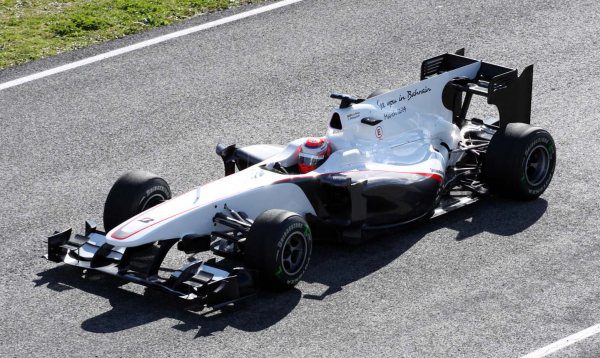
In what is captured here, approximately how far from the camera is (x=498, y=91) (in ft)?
45.0

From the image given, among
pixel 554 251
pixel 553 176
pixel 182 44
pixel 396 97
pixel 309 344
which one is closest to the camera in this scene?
pixel 309 344

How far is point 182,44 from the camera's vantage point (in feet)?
59.5

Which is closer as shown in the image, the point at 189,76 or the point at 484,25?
the point at 189,76

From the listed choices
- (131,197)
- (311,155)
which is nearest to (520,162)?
(311,155)

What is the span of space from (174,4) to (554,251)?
890 centimetres

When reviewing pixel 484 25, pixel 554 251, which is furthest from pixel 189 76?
pixel 554 251

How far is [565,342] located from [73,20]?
34.6 ft

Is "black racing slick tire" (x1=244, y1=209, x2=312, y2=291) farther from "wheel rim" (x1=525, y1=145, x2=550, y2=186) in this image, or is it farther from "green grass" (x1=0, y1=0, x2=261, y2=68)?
"green grass" (x1=0, y1=0, x2=261, y2=68)

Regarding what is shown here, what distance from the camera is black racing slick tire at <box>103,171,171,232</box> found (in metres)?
12.1

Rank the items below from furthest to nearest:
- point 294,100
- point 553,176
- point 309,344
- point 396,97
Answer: point 294,100 < point 553,176 < point 396,97 < point 309,344

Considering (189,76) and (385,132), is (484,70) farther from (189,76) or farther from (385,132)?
(189,76)

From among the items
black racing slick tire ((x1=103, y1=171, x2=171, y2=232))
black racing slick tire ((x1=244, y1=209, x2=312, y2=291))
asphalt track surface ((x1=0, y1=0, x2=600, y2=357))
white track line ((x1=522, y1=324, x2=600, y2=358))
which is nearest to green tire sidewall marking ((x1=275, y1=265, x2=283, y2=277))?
black racing slick tire ((x1=244, y1=209, x2=312, y2=291))

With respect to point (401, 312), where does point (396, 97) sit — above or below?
above

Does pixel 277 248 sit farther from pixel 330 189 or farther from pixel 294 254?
pixel 330 189
